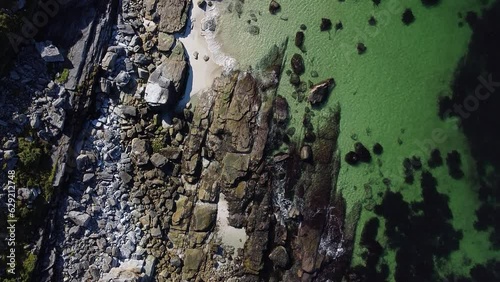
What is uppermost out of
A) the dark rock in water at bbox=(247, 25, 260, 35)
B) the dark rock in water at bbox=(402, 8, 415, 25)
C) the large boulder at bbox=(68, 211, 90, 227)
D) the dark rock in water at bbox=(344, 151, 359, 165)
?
the dark rock in water at bbox=(402, 8, 415, 25)

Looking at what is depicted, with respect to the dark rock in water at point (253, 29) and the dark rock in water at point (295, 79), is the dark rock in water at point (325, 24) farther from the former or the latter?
the dark rock in water at point (253, 29)

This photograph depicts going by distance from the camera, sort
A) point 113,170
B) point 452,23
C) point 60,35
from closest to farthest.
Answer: point 60,35 < point 113,170 < point 452,23

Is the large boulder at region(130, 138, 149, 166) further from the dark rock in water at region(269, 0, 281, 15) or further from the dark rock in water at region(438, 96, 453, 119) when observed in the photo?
the dark rock in water at region(438, 96, 453, 119)

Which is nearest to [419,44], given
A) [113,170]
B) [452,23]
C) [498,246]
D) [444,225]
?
[452,23]

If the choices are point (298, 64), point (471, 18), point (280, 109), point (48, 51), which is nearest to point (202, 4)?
point (298, 64)

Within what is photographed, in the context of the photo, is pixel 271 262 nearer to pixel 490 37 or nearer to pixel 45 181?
pixel 45 181

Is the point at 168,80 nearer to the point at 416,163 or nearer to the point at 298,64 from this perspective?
the point at 298,64

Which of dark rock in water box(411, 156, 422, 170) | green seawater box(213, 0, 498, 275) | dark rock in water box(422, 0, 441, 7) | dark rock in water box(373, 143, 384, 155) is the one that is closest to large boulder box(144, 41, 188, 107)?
green seawater box(213, 0, 498, 275)
